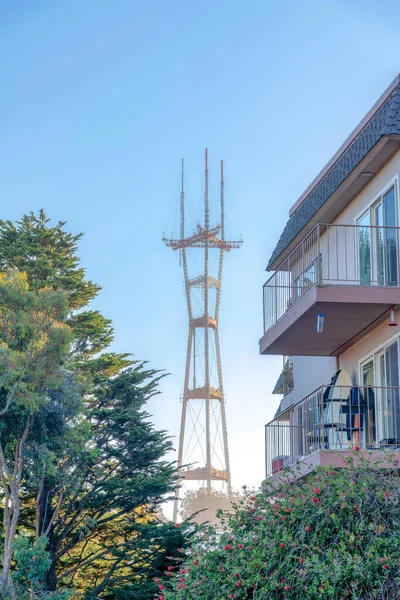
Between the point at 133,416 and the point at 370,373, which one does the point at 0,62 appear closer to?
the point at 133,416

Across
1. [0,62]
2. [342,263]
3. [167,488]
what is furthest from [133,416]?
[342,263]

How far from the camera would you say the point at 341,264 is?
20.5 meters

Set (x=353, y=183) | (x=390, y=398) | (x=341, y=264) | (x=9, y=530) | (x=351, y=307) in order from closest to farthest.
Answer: (x=351, y=307)
(x=390, y=398)
(x=353, y=183)
(x=341, y=264)
(x=9, y=530)

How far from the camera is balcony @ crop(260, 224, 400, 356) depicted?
677 inches

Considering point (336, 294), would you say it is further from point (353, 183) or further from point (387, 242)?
point (353, 183)

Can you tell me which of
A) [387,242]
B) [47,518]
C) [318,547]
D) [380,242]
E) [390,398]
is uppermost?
[380,242]

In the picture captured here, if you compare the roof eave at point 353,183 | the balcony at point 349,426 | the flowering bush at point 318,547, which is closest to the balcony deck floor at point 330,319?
the balcony at point 349,426

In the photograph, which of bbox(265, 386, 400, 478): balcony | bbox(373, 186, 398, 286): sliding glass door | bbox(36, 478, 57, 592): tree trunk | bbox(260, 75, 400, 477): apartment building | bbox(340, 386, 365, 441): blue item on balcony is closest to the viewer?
bbox(265, 386, 400, 478): balcony

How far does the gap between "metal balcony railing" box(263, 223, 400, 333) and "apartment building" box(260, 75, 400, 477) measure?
0.02 meters

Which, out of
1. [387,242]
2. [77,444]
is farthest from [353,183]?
[77,444]

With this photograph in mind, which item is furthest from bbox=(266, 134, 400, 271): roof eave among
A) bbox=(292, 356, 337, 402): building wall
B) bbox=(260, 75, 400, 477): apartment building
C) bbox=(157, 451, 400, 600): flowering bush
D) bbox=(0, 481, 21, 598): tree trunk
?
bbox=(0, 481, 21, 598): tree trunk

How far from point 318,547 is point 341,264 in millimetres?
8101

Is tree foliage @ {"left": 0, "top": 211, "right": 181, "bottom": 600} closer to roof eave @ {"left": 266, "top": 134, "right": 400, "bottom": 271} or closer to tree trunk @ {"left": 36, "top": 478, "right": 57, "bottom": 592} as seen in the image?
tree trunk @ {"left": 36, "top": 478, "right": 57, "bottom": 592}

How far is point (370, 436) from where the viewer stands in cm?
1812
